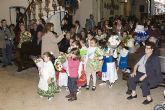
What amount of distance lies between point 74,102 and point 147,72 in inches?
69.7

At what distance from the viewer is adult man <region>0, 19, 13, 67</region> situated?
11.6 metres

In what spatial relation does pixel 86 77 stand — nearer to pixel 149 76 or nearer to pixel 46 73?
pixel 46 73

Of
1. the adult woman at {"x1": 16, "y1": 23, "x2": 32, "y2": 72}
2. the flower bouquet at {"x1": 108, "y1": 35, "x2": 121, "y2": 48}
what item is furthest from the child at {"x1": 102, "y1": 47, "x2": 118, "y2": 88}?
the adult woman at {"x1": 16, "y1": 23, "x2": 32, "y2": 72}

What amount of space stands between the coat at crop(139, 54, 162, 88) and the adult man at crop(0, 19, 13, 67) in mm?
5805

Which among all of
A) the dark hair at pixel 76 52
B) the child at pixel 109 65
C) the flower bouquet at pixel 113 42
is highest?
the flower bouquet at pixel 113 42

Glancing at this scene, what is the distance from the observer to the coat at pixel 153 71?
7301 millimetres

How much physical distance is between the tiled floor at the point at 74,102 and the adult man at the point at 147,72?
0.37m

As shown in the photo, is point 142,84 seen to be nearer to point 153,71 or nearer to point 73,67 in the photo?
point 153,71

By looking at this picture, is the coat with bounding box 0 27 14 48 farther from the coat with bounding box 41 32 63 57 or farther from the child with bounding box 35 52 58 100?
the child with bounding box 35 52 58 100

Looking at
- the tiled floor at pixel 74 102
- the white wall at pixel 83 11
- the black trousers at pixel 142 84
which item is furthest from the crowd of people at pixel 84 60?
the white wall at pixel 83 11

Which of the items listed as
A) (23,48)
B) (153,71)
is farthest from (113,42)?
(23,48)

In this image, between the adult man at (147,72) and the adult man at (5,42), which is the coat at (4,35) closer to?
the adult man at (5,42)

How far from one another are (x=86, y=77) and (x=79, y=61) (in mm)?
860

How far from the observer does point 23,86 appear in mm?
9375
